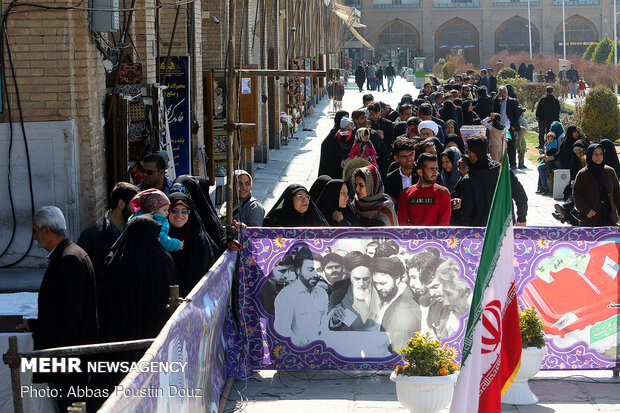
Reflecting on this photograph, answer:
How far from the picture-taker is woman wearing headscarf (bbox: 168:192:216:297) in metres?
6.04

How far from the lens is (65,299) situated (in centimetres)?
496

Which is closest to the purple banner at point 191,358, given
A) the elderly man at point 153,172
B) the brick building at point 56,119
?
the elderly man at point 153,172

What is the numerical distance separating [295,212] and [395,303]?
1152 millimetres

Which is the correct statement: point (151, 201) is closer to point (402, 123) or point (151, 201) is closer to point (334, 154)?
point (334, 154)

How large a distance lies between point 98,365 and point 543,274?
3.01m

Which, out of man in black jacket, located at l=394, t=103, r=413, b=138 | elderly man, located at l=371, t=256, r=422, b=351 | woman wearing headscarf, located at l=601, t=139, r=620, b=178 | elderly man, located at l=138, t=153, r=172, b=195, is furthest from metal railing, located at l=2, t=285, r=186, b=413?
man in black jacket, located at l=394, t=103, r=413, b=138

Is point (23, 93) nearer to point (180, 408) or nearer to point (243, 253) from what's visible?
point (243, 253)

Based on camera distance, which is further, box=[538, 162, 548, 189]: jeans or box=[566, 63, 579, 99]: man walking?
box=[566, 63, 579, 99]: man walking

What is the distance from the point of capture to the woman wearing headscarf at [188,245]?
19.8ft

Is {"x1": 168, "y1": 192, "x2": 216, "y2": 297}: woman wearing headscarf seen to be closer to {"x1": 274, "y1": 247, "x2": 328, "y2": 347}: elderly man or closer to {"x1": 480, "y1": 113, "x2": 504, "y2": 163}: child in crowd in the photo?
{"x1": 274, "y1": 247, "x2": 328, "y2": 347}: elderly man

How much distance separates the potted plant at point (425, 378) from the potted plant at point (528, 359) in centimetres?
60

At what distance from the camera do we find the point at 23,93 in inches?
327

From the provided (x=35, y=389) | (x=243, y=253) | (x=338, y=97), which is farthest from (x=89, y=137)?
(x=338, y=97)

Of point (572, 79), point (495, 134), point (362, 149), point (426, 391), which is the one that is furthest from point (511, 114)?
point (572, 79)
